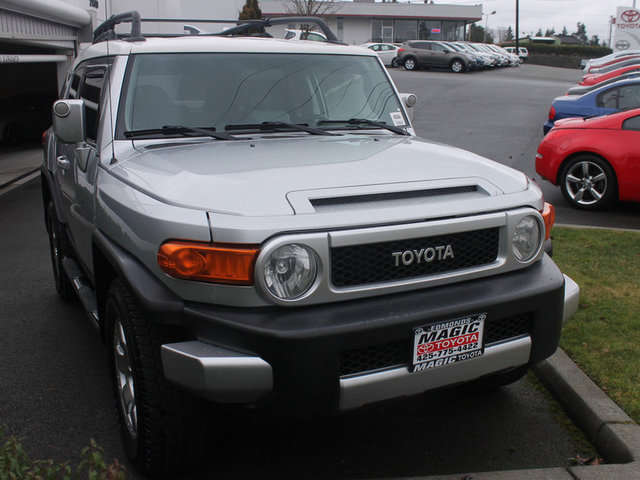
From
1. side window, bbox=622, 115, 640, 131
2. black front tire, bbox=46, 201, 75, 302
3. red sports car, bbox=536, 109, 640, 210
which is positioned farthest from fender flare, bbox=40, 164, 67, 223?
side window, bbox=622, 115, 640, 131

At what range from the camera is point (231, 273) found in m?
2.64

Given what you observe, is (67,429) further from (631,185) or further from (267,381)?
(631,185)

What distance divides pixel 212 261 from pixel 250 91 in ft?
5.77

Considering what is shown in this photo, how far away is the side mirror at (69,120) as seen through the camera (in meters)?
3.93

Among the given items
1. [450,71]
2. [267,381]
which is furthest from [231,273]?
[450,71]

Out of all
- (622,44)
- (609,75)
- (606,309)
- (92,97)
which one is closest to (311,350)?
(92,97)

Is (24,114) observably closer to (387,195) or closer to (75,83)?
(75,83)

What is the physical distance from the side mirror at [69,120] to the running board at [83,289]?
910 mm

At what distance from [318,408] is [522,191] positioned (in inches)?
54.0

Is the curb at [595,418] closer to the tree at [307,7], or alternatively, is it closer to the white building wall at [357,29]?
the tree at [307,7]

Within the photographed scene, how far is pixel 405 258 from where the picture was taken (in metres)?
2.83

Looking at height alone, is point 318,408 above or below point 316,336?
below

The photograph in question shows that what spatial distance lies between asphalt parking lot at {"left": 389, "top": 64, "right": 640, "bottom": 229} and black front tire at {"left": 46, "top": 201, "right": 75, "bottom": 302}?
5.61 metres

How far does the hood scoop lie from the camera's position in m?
2.82
